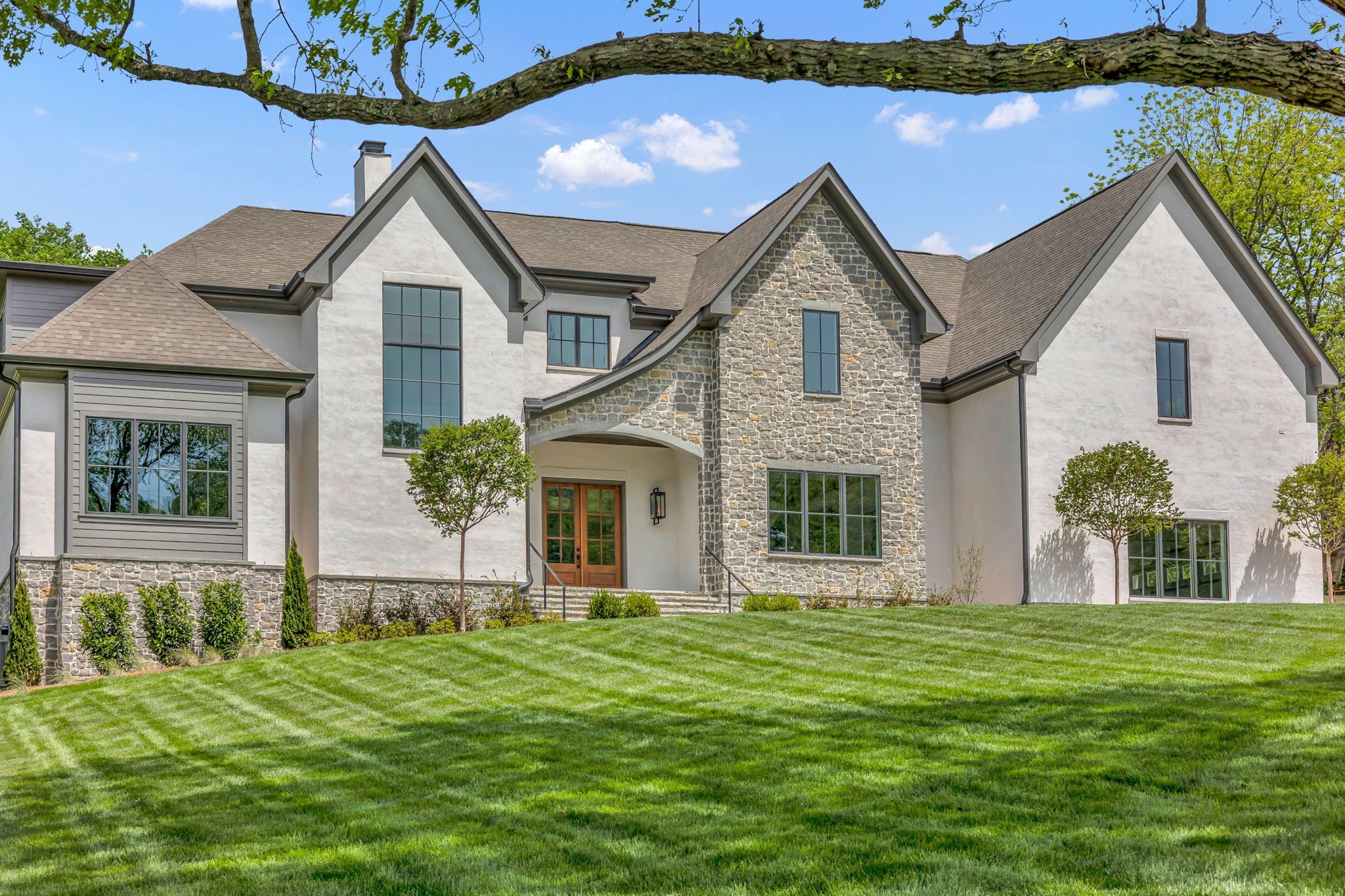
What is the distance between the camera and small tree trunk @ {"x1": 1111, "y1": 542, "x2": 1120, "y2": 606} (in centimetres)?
2439

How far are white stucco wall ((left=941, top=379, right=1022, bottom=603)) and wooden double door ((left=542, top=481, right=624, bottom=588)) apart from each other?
5961mm

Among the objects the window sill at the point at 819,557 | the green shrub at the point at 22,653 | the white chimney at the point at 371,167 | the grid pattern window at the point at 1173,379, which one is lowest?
the green shrub at the point at 22,653

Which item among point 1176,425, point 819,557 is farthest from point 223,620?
point 1176,425

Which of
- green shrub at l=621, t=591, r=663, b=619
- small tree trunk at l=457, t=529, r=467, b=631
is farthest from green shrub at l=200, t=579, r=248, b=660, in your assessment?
green shrub at l=621, t=591, r=663, b=619

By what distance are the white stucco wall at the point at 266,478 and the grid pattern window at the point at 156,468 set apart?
48 cm

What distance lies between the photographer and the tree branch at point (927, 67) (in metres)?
7.54

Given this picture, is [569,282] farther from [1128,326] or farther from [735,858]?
[735,858]

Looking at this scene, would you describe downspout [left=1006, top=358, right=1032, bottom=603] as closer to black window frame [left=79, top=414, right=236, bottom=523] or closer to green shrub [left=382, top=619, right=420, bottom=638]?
green shrub [left=382, top=619, right=420, bottom=638]

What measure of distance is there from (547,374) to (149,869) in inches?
728

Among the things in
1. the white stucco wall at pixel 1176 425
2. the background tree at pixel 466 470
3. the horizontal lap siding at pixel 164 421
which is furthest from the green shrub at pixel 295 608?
the white stucco wall at pixel 1176 425

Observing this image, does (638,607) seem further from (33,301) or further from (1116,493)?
(33,301)

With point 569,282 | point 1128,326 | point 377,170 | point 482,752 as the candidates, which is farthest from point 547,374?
point 482,752

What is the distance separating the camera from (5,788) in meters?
11.5

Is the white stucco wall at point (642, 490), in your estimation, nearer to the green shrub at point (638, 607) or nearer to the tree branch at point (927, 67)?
the green shrub at point (638, 607)
